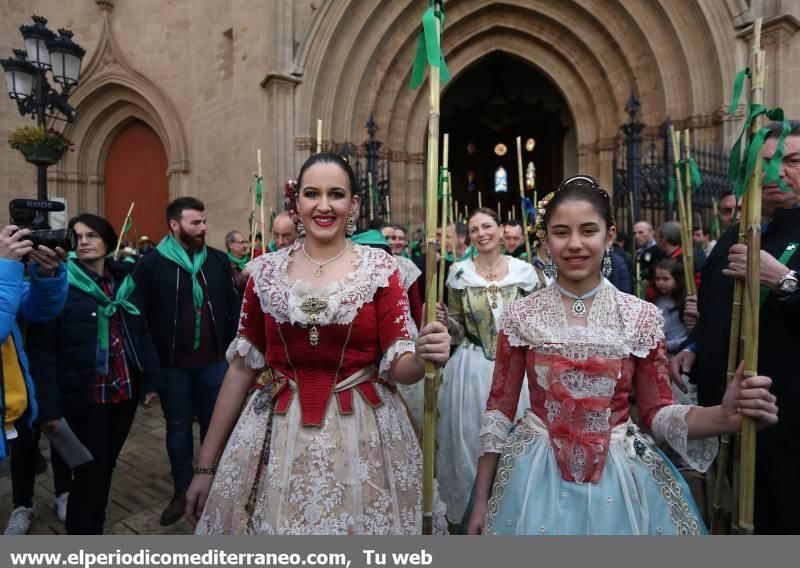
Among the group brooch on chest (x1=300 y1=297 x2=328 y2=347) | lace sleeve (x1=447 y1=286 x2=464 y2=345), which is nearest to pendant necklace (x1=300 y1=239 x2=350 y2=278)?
brooch on chest (x1=300 y1=297 x2=328 y2=347)

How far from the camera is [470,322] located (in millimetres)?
3352

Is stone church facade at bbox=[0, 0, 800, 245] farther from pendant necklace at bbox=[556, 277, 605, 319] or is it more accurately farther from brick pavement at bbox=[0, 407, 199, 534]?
pendant necklace at bbox=[556, 277, 605, 319]

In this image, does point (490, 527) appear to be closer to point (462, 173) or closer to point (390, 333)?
point (390, 333)

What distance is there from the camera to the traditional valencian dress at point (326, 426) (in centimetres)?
161

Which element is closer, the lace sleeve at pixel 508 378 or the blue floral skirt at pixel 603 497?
the blue floral skirt at pixel 603 497

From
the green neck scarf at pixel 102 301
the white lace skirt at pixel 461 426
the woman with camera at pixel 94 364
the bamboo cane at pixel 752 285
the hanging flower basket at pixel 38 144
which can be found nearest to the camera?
the bamboo cane at pixel 752 285

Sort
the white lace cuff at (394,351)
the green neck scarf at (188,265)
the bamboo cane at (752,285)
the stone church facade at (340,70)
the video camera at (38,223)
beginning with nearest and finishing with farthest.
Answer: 1. the bamboo cane at (752,285)
2. the white lace cuff at (394,351)
3. the video camera at (38,223)
4. the green neck scarf at (188,265)
5. the stone church facade at (340,70)

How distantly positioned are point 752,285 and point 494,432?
2.98 ft

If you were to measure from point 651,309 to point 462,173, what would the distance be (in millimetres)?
16827

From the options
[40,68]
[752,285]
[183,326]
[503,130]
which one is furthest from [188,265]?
[503,130]

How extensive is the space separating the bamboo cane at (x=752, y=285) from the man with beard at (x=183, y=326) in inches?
123

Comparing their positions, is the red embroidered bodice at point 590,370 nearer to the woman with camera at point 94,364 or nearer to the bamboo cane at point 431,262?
the bamboo cane at point 431,262

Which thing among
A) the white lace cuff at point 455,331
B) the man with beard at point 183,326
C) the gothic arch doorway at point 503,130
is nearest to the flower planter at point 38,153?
the man with beard at point 183,326
